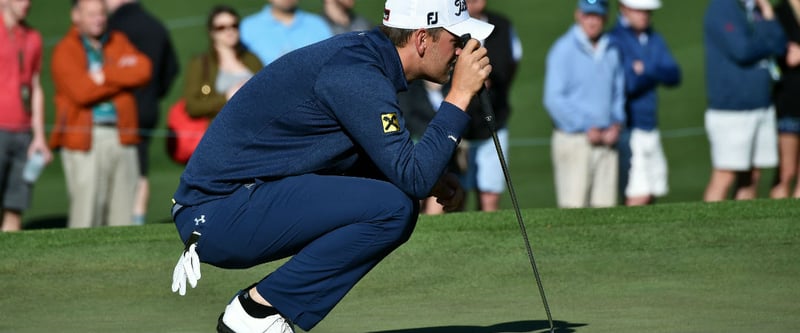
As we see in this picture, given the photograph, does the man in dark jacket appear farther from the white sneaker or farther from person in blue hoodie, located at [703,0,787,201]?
the white sneaker

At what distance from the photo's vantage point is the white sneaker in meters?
5.55

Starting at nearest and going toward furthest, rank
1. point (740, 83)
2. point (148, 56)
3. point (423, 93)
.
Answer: point (423, 93), point (740, 83), point (148, 56)

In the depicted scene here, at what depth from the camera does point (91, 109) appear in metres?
11.5

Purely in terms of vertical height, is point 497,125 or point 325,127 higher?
point 325,127

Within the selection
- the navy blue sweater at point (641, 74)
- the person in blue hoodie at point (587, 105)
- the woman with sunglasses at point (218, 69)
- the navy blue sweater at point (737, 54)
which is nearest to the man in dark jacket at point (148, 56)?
the woman with sunglasses at point (218, 69)

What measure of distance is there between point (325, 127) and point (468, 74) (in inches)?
20.8

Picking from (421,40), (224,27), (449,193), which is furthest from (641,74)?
(421,40)

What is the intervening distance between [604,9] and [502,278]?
4.77 metres

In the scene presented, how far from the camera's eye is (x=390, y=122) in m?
5.36

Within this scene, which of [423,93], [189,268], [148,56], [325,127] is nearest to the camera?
[325,127]

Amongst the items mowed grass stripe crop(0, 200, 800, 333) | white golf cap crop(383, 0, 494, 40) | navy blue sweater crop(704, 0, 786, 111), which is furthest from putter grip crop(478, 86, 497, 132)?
navy blue sweater crop(704, 0, 786, 111)

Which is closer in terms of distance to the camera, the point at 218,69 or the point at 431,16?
the point at 431,16

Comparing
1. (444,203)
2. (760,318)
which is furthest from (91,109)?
(760,318)

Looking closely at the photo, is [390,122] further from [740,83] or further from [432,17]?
[740,83]
